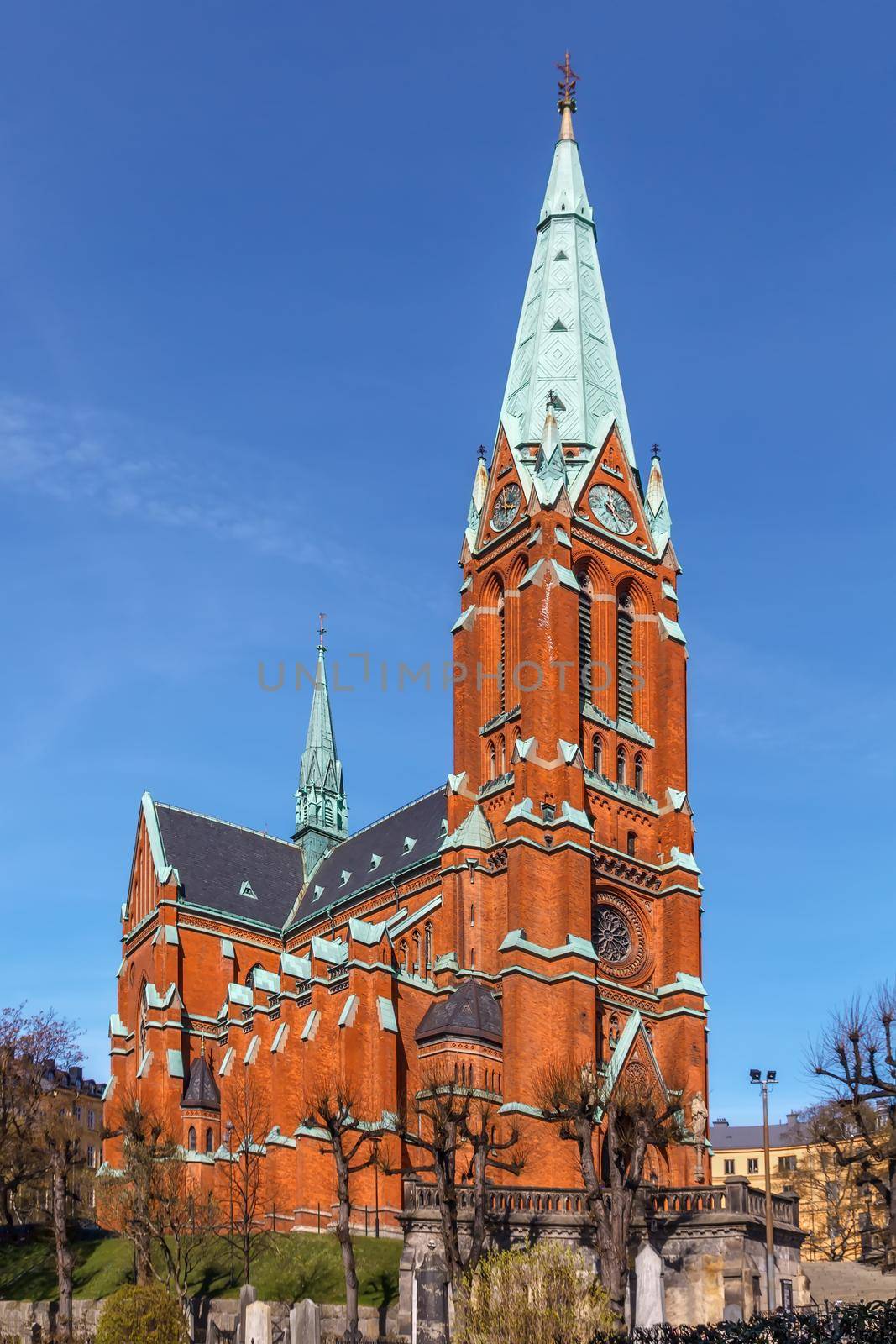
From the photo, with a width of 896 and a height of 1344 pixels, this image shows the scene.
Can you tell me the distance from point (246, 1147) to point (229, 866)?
21576mm

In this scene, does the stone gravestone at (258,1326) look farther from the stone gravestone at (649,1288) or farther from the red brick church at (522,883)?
the red brick church at (522,883)

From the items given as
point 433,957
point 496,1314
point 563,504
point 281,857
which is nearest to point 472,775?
point 433,957

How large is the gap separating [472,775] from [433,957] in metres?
7.96

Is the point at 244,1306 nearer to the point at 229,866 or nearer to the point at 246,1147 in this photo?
the point at 246,1147

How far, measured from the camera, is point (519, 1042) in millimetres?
58312

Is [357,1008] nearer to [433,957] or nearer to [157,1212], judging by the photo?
[433,957]

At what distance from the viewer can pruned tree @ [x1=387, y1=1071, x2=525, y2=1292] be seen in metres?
43.3

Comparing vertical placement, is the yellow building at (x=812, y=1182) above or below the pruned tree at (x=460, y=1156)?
below

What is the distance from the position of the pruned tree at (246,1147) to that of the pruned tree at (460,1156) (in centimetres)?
988

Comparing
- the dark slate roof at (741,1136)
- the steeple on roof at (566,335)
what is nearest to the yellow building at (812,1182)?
the dark slate roof at (741,1136)

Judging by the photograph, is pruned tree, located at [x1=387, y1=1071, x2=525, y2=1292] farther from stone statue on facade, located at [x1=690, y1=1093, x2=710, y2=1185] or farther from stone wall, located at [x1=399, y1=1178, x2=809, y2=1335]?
stone statue on facade, located at [x1=690, y1=1093, x2=710, y2=1185]

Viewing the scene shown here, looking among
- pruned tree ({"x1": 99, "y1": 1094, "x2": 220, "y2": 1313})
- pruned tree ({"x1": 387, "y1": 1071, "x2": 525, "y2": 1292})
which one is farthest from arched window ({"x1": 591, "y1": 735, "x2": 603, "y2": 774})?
pruned tree ({"x1": 99, "y1": 1094, "x2": 220, "y2": 1313})

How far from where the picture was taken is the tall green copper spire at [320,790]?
93312 millimetres

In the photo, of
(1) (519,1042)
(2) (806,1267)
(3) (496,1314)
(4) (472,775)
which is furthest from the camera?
(4) (472,775)
